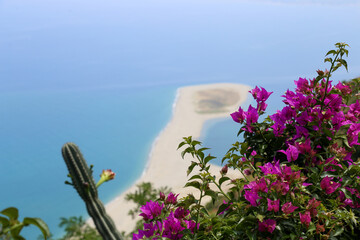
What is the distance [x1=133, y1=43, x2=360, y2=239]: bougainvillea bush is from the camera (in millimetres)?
936

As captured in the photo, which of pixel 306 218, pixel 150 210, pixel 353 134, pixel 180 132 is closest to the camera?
pixel 306 218

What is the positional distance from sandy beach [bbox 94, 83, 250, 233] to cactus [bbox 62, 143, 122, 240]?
3013 millimetres

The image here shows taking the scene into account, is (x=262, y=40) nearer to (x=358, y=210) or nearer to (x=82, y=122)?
(x=82, y=122)

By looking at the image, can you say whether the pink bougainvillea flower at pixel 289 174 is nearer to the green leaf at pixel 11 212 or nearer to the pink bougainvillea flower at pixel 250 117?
the pink bougainvillea flower at pixel 250 117

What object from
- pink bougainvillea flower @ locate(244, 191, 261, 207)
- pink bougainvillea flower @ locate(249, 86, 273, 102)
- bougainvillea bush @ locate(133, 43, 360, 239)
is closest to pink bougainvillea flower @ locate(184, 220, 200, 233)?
bougainvillea bush @ locate(133, 43, 360, 239)

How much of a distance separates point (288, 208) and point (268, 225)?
0.21ft

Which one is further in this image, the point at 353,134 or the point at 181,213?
Answer: the point at 353,134

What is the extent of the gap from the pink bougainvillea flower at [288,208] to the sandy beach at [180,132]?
5317mm

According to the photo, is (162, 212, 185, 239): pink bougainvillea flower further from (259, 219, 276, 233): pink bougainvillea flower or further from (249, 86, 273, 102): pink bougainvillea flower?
(249, 86, 273, 102): pink bougainvillea flower

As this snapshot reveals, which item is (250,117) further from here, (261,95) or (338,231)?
(338,231)

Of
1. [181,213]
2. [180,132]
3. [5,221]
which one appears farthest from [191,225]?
[180,132]

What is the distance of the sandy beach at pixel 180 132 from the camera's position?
10.7 m

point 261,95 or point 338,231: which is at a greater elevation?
point 261,95

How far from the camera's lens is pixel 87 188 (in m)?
2.98
